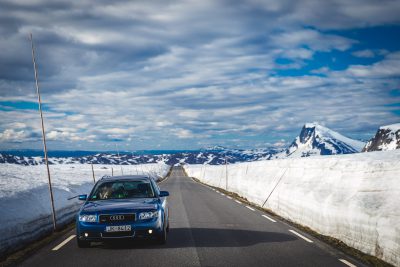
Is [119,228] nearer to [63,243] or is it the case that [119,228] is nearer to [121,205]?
[121,205]

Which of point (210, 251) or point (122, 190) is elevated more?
point (122, 190)

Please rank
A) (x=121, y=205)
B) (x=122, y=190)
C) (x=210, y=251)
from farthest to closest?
1. (x=122, y=190)
2. (x=121, y=205)
3. (x=210, y=251)

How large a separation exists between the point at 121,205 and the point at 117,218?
17.9 inches

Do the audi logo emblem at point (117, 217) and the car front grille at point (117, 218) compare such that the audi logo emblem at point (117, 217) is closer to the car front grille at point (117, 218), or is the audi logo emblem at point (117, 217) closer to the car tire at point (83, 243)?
the car front grille at point (117, 218)

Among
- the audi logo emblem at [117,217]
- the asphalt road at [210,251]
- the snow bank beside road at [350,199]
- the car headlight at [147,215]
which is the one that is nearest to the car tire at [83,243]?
the asphalt road at [210,251]

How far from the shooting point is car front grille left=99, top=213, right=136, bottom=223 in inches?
326

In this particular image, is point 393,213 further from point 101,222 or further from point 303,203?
point 101,222

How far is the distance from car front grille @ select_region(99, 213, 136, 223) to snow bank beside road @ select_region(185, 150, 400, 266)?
450 centimetres

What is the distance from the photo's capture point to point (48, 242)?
31.0ft

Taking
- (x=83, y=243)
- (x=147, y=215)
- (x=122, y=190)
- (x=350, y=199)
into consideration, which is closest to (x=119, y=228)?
(x=147, y=215)

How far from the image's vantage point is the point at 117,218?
8.29 meters

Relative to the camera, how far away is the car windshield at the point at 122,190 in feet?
32.1

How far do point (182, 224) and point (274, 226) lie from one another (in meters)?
2.62

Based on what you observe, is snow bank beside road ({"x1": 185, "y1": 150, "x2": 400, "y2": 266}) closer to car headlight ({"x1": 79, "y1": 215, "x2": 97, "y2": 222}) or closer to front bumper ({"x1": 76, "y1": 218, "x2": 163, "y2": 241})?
front bumper ({"x1": 76, "y1": 218, "x2": 163, "y2": 241})
